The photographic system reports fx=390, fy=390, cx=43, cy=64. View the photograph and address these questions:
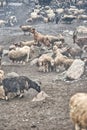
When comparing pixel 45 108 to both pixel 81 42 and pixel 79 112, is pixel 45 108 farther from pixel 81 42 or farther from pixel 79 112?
pixel 81 42

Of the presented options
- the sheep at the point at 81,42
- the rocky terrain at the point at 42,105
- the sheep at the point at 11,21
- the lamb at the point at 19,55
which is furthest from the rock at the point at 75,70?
the sheep at the point at 11,21

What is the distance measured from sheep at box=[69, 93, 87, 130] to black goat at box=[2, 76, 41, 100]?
4.85 meters

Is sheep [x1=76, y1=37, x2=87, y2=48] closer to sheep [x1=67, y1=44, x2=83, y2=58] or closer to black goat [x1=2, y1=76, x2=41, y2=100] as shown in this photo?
sheep [x1=67, y1=44, x2=83, y2=58]

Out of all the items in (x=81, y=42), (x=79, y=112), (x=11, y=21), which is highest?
(x=79, y=112)

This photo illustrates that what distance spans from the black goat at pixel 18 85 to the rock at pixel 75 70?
2.70 metres

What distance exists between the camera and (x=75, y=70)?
57.2 ft

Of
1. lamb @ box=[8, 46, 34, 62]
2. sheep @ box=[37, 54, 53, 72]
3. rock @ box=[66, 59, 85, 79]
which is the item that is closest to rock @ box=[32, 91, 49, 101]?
rock @ box=[66, 59, 85, 79]

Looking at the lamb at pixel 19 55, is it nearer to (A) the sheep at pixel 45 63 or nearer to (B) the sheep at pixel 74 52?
(A) the sheep at pixel 45 63

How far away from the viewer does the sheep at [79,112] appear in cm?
851

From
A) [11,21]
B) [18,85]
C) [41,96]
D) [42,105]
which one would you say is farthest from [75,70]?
[11,21]

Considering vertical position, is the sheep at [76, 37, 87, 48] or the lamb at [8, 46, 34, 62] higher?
the lamb at [8, 46, 34, 62]

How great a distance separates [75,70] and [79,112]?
876cm

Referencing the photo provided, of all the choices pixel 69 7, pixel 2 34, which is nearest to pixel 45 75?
pixel 2 34

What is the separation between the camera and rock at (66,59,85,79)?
55.7ft
